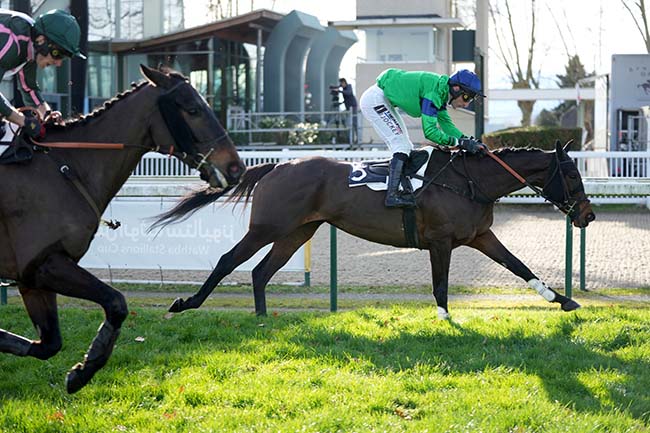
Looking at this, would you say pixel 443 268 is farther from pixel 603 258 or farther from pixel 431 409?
pixel 603 258

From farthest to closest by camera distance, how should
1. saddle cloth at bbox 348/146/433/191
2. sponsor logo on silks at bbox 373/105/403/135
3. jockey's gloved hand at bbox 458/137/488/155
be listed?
sponsor logo on silks at bbox 373/105/403/135 < saddle cloth at bbox 348/146/433/191 < jockey's gloved hand at bbox 458/137/488/155

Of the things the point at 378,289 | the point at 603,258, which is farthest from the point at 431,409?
the point at 603,258

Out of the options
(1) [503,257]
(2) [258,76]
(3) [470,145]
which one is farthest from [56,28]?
(2) [258,76]

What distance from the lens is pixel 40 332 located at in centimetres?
587

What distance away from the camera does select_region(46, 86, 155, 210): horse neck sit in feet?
19.0

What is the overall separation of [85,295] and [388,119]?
409 centimetres

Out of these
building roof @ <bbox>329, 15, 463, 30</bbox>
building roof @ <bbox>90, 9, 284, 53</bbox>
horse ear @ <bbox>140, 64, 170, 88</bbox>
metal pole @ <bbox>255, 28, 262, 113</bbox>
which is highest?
building roof @ <bbox>329, 15, 463, 30</bbox>

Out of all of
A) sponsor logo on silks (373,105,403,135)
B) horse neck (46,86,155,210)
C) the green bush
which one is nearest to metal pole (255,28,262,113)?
the green bush

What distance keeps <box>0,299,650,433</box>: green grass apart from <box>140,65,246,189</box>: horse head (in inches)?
50.6

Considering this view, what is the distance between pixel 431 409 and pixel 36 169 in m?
2.57

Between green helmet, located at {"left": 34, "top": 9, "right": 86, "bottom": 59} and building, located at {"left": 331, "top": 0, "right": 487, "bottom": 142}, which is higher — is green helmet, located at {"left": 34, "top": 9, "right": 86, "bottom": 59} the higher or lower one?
the lower one

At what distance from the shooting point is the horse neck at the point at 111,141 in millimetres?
5793

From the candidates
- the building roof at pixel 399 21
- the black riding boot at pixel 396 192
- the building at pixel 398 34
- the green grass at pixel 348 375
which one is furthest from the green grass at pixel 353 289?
the building roof at pixel 399 21

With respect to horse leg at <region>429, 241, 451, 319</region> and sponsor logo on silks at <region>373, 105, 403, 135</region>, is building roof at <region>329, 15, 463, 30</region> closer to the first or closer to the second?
sponsor logo on silks at <region>373, 105, 403, 135</region>
